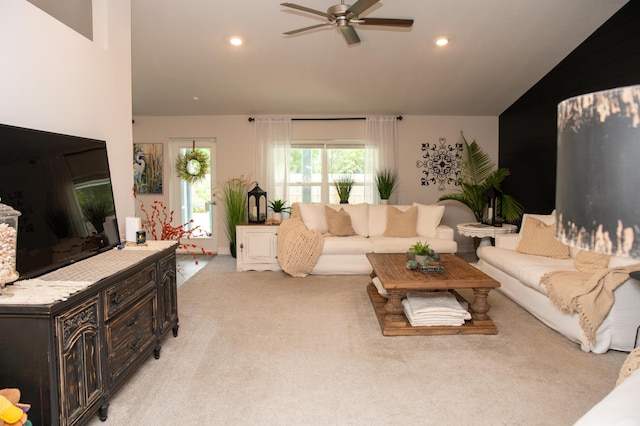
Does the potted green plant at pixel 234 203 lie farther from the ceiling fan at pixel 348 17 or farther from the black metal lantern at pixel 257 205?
the ceiling fan at pixel 348 17

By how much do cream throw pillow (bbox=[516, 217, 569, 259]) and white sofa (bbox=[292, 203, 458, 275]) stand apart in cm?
101

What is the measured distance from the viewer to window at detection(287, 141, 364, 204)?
264 inches

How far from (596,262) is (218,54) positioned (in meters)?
4.33

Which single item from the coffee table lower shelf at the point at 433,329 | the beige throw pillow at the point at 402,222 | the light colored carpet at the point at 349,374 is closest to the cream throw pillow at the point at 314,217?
the beige throw pillow at the point at 402,222

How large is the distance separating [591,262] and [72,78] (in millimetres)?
4102

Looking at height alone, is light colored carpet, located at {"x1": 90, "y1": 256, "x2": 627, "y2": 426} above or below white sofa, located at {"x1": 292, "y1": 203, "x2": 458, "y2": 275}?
below

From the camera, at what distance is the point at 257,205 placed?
18.2 ft

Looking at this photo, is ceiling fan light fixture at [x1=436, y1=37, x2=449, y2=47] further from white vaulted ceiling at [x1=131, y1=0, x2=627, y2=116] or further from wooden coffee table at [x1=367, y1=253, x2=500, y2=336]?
wooden coffee table at [x1=367, y1=253, x2=500, y2=336]

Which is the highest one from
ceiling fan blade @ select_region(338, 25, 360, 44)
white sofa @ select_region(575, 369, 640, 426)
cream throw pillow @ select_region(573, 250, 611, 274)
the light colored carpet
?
ceiling fan blade @ select_region(338, 25, 360, 44)

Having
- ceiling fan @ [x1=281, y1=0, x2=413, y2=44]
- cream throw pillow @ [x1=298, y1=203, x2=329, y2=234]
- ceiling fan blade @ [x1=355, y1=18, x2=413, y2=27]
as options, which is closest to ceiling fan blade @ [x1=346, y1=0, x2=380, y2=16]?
ceiling fan @ [x1=281, y1=0, x2=413, y2=44]

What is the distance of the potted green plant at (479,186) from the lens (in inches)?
217

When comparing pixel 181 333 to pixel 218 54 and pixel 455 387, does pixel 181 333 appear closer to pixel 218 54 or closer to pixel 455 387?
pixel 455 387

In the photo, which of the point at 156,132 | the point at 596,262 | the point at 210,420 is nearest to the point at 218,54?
the point at 156,132

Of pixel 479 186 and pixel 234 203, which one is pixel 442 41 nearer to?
pixel 479 186
